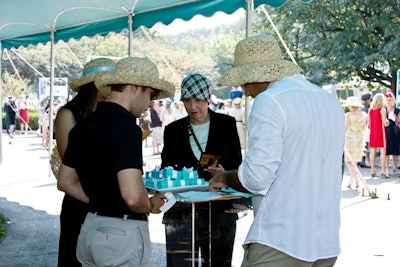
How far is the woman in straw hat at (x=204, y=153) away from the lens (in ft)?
12.2

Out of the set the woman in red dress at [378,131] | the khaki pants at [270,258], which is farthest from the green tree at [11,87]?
the khaki pants at [270,258]

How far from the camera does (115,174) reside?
2617 mm

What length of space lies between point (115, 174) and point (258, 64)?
845mm

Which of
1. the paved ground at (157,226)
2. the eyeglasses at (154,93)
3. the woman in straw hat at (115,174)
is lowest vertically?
the paved ground at (157,226)

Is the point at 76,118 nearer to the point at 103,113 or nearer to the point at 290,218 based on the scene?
the point at 103,113

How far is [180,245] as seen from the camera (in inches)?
145

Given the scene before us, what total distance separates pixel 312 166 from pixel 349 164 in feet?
29.7

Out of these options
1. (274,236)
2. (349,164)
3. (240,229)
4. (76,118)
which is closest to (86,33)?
(240,229)

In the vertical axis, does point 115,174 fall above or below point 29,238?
above

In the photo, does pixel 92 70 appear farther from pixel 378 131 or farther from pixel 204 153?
pixel 378 131

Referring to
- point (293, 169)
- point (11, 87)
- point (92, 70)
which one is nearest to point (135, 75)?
point (293, 169)

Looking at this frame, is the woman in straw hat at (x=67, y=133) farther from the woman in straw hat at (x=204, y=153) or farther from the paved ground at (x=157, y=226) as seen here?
the paved ground at (x=157, y=226)

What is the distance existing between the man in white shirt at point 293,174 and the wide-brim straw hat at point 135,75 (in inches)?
22.0

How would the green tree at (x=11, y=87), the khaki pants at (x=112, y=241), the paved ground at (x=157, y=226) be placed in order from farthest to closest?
1. the green tree at (x=11, y=87)
2. the paved ground at (x=157, y=226)
3. the khaki pants at (x=112, y=241)
